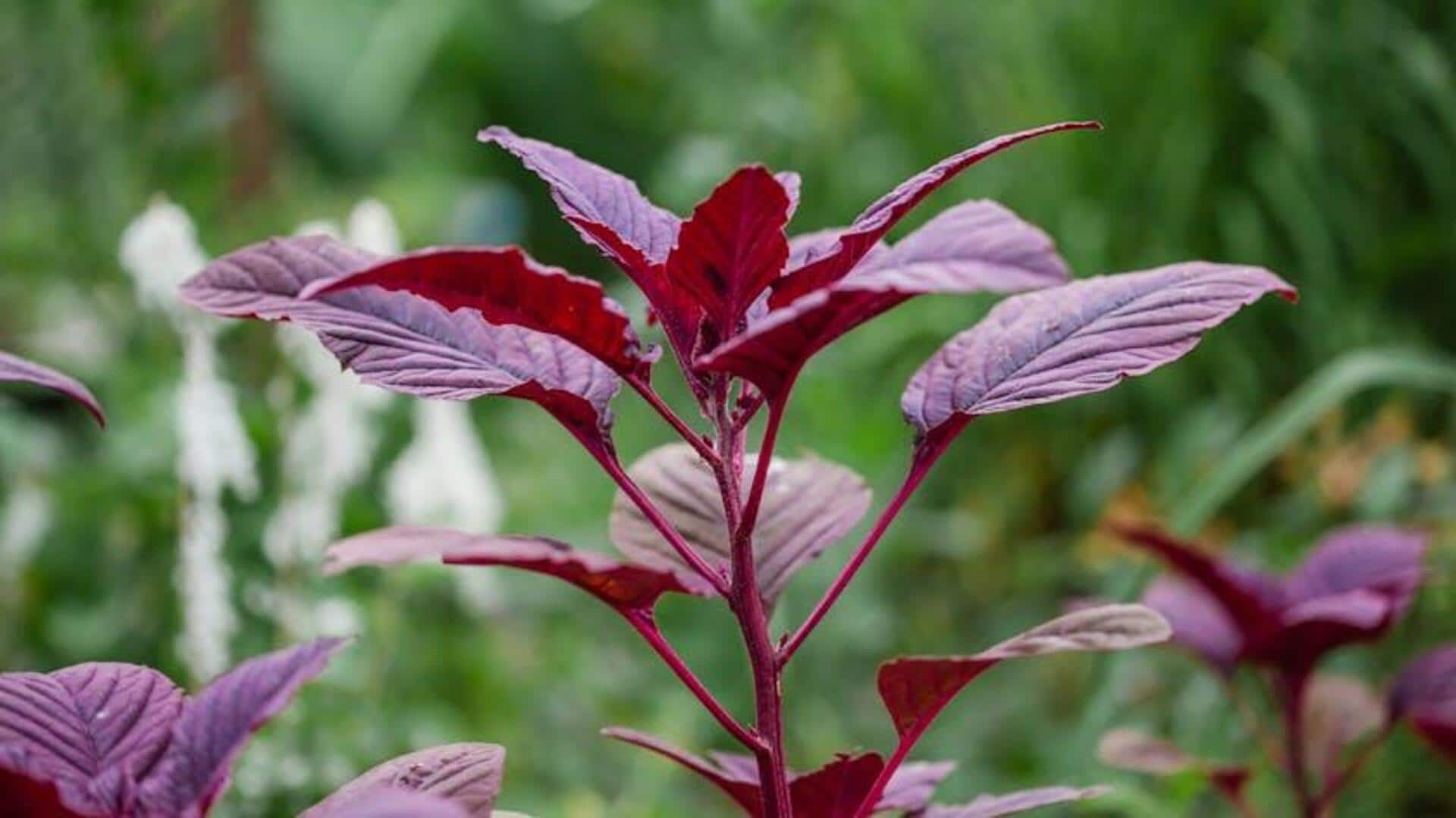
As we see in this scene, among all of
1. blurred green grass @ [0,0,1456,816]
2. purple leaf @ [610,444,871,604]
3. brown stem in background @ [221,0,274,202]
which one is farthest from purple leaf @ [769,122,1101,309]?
brown stem in background @ [221,0,274,202]

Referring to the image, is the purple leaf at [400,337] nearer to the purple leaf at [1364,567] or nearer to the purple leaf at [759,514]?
the purple leaf at [759,514]

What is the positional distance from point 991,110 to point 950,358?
180 centimetres

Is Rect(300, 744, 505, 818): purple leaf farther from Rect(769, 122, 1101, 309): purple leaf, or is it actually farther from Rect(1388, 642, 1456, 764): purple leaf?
Rect(1388, 642, 1456, 764): purple leaf

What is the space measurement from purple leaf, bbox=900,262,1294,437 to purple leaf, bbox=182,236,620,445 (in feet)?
0.46

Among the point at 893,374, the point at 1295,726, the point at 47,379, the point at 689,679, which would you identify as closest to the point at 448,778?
the point at 689,679

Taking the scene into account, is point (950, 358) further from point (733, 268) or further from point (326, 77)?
point (326, 77)

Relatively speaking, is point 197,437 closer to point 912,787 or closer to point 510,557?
point 912,787

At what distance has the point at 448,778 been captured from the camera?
0.62m

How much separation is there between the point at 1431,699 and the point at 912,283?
2.01 ft

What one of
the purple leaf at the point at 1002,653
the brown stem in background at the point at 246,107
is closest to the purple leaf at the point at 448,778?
the purple leaf at the point at 1002,653

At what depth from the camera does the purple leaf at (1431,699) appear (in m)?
0.95

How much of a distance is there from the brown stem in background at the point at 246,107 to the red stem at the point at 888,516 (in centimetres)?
164

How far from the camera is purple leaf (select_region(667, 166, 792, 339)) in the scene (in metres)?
0.58

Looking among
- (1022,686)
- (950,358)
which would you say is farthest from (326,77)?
(950,358)
